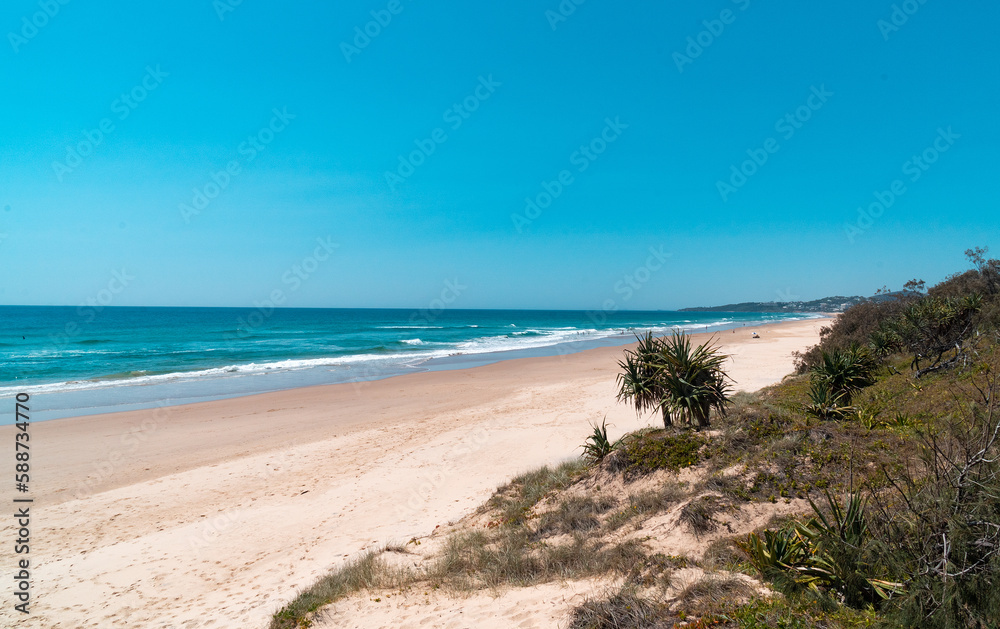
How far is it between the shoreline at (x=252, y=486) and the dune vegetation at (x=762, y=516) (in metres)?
1.39

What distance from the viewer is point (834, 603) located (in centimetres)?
403

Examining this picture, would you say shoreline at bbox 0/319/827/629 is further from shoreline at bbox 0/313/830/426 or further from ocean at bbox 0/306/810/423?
ocean at bbox 0/306/810/423

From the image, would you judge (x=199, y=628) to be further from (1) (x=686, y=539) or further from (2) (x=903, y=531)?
(2) (x=903, y=531)

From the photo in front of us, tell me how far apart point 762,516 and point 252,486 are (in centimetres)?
1027

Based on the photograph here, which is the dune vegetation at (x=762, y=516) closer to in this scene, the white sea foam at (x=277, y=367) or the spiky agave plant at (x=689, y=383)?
the spiky agave plant at (x=689, y=383)

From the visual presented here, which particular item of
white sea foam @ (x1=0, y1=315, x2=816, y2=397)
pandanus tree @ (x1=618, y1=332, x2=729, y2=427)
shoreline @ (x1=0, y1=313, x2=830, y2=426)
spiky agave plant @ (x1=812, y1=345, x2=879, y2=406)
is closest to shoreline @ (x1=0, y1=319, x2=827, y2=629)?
shoreline @ (x1=0, y1=313, x2=830, y2=426)

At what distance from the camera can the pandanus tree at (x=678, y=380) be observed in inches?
354

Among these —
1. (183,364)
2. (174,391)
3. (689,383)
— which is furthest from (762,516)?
(183,364)

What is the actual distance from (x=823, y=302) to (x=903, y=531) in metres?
190

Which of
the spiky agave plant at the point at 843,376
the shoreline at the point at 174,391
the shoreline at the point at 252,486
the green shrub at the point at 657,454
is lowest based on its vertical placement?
the shoreline at the point at 252,486

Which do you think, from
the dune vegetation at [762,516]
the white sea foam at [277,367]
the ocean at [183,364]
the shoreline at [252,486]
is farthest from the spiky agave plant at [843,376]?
the ocean at [183,364]

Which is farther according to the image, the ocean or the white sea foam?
the white sea foam

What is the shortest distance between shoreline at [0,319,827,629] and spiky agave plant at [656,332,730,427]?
3.40m

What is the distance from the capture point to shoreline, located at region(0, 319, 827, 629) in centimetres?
693
